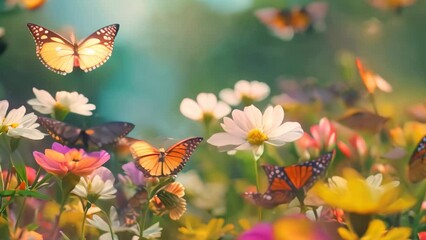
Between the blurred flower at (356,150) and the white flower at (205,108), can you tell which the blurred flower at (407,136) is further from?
the white flower at (205,108)

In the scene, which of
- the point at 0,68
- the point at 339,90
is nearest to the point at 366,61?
the point at 339,90

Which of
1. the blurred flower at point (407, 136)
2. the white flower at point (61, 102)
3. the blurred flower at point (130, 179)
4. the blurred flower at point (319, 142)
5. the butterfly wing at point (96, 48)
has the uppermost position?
the butterfly wing at point (96, 48)

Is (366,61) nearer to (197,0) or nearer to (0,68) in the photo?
(197,0)

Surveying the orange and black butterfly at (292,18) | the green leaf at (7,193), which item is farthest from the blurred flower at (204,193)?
the orange and black butterfly at (292,18)

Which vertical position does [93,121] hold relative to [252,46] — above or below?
above

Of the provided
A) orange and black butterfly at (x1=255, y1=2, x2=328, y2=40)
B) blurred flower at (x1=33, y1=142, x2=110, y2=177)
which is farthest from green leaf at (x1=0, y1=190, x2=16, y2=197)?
orange and black butterfly at (x1=255, y1=2, x2=328, y2=40)

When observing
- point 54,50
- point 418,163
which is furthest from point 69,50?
point 418,163
